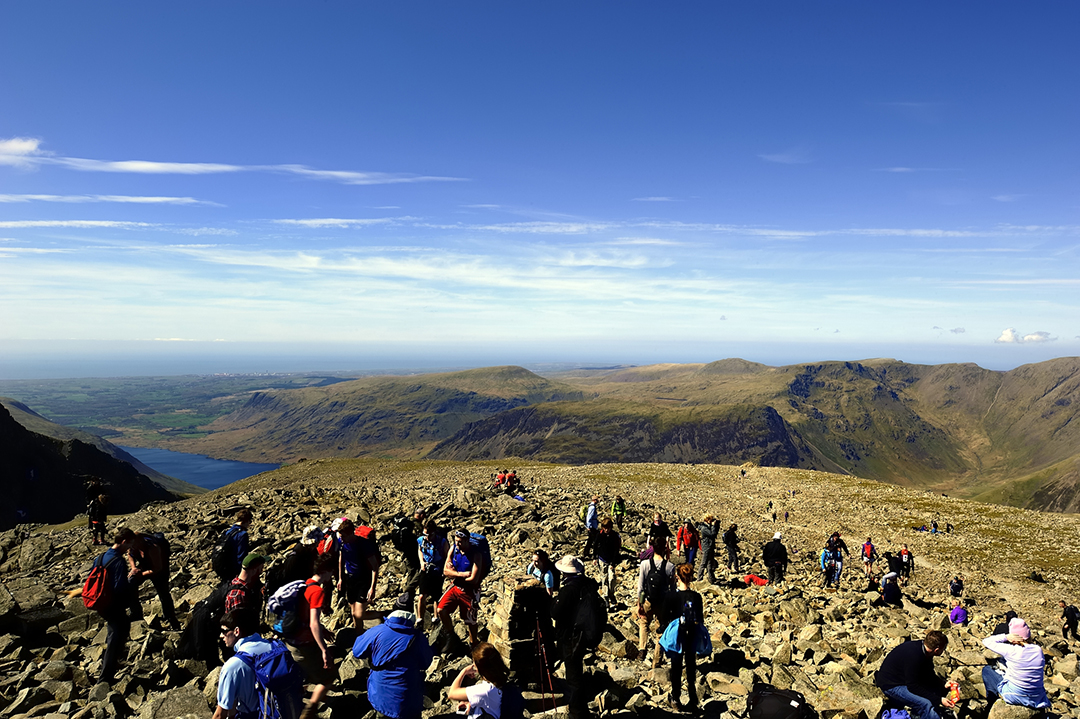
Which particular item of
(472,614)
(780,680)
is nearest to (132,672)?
(472,614)

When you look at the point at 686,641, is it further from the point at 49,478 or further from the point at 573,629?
the point at 49,478

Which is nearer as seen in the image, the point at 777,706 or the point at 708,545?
the point at 777,706

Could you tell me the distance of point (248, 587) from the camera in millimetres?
8555

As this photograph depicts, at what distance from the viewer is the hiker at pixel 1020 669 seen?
338 inches

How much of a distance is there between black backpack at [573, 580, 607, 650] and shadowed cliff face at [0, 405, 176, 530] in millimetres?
85301

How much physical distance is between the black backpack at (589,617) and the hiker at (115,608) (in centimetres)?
924

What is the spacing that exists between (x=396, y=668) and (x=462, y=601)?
359 centimetres

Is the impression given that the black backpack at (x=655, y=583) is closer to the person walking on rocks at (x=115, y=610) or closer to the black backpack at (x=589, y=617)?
the black backpack at (x=589, y=617)

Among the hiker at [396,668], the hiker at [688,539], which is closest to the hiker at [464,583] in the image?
the hiker at [396,668]

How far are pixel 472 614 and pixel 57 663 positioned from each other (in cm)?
847

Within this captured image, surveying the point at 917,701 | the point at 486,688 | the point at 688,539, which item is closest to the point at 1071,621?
the point at 688,539

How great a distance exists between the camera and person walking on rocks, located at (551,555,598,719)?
821 centimetres

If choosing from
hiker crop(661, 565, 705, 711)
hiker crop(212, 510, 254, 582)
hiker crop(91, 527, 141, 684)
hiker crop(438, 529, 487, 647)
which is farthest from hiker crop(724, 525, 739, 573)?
hiker crop(91, 527, 141, 684)

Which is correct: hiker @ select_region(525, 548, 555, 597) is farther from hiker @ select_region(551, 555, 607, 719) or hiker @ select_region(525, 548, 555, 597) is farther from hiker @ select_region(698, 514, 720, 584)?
hiker @ select_region(698, 514, 720, 584)
